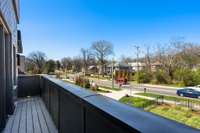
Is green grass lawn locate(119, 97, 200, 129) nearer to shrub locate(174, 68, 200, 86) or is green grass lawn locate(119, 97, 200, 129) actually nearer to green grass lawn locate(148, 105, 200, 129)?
green grass lawn locate(148, 105, 200, 129)

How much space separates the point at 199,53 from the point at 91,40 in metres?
23.2

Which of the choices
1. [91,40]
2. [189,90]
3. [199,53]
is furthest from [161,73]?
[91,40]

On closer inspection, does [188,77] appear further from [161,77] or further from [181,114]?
[181,114]

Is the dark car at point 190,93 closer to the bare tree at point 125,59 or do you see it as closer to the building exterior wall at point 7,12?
the building exterior wall at point 7,12

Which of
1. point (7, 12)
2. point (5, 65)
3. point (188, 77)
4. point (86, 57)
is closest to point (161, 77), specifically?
point (188, 77)

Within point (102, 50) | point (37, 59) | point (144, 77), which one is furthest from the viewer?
point (102, 50)

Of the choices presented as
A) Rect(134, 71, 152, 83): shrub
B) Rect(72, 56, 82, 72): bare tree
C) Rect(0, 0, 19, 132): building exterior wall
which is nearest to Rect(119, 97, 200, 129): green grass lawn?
Rect(0, 0, 19, 132): building exterior wall

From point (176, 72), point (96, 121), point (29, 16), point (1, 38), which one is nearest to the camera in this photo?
point (96, 121)

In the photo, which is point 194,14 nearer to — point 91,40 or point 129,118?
point 91,40

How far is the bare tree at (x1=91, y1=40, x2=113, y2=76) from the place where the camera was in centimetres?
4475

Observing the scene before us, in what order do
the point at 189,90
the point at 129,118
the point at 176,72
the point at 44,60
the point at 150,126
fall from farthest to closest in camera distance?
1. the point at 44,60
2. the point at 176,72
3. the point at 189,90
4. the point at 129,118
5. the point at 150,126

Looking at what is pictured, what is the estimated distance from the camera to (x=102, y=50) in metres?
45.2

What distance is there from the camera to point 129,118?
98 centimetres

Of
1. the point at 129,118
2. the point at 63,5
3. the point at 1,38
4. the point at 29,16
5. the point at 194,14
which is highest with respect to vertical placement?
the point at 194,14
